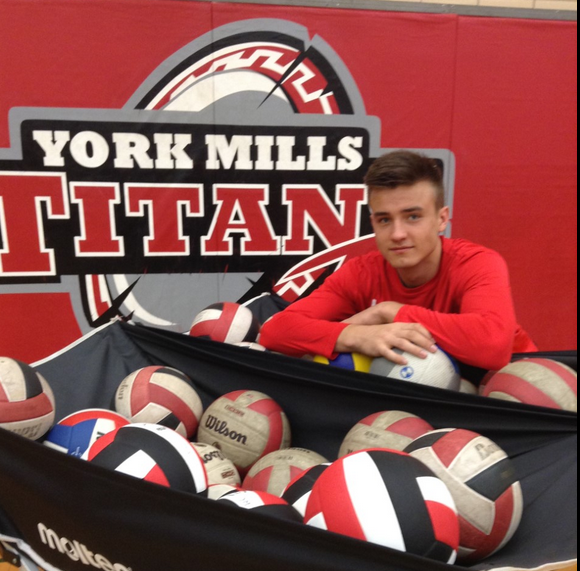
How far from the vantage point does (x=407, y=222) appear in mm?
1621

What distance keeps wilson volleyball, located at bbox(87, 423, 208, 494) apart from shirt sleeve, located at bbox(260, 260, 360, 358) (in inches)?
22.7

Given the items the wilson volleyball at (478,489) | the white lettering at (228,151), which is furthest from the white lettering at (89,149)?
the wilson volleyball at (478,489)

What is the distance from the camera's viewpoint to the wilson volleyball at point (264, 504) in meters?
1.03

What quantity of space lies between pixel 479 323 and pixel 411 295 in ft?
1.05

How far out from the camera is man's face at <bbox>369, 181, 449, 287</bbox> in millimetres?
1604

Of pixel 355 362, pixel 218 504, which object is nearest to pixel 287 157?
pixel 355 362

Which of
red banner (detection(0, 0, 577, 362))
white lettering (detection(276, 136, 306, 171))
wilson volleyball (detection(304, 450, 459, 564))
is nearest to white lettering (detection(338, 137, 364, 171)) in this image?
red banner (detection(0, 0, 577, 362))

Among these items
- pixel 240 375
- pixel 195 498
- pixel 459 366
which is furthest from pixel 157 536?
pixel 459 366

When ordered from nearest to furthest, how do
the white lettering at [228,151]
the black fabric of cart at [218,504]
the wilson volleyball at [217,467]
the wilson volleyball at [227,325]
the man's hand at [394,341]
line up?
1. the black fabric of cart at [218,504]
2. the wilson volleyball at [217,467]
3. the man's hand at [394,341]
4. the wilson volleyball at [227,325]
5. the white lettering at [228,151]

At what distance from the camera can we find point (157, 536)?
2.98 feet

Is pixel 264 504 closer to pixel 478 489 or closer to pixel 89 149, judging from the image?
pixel 478 489

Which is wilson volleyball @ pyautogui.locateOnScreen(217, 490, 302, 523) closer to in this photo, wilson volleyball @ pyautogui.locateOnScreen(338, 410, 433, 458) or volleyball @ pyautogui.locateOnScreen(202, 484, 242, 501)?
volleyball @ pyautogui.locateOnScreen(202, 484, 242, 501)

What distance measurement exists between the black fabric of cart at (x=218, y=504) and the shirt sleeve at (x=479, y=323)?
195mm

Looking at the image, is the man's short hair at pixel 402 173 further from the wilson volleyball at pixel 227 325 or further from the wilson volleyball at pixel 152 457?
the wilson volleyball at pixel 152 457
